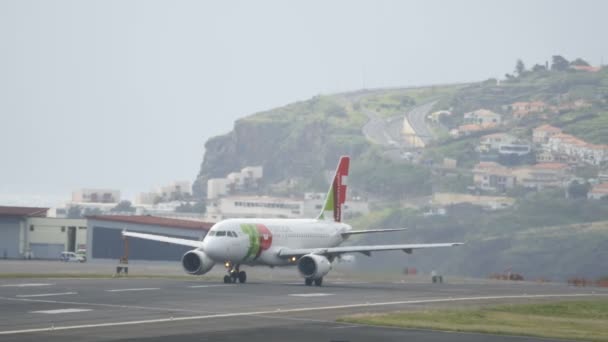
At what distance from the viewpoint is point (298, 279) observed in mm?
88688

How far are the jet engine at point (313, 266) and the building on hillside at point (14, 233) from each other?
58.7 meters

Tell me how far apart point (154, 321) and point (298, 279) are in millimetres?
40836

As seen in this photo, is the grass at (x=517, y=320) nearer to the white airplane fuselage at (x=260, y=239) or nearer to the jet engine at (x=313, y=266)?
the jet engine at (x=313, y=266)

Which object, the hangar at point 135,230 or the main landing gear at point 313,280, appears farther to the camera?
the hangar at point 135,230

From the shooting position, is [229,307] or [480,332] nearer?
[480,332]

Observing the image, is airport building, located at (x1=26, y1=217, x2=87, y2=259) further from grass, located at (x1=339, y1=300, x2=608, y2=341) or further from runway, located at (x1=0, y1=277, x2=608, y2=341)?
grass, located at (x1=339, y1=300, x2=608, y2=341)

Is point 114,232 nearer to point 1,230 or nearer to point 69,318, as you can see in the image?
point 1,230

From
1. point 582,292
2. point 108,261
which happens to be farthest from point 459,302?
point 108,261

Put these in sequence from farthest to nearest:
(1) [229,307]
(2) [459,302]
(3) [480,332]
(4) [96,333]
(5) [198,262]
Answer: (5) [198,262] → (2) [459,302] → (1) [229,307] → (3) [480,332] → (4) [96,333]

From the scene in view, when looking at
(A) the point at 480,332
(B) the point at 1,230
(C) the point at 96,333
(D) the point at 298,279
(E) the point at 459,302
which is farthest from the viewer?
(B) the point at 1,230

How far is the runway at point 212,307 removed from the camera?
44.2 metres

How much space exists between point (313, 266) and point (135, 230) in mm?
57400

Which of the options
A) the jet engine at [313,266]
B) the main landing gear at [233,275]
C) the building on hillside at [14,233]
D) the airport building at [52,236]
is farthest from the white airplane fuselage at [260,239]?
the building on hillside at [14,233]

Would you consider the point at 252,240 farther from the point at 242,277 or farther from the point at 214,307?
the point at 214,307
